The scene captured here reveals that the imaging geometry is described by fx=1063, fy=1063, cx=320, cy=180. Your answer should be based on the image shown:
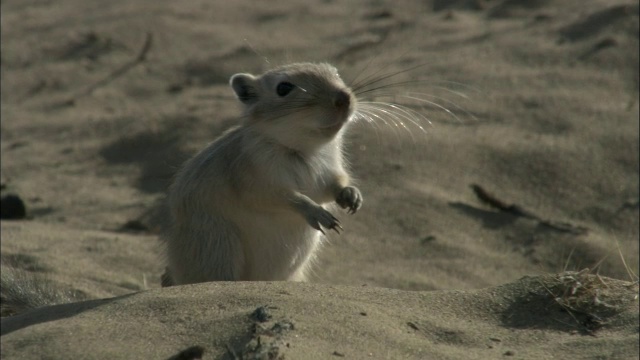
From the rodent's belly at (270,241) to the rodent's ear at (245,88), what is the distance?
2.45ft

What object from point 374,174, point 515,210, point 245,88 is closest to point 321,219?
point 245,88

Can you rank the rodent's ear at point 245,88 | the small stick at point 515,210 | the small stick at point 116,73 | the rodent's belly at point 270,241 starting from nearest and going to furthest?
the rodent's belly at point 270,241
the rodent's ear at point 245,88
the small stick at point 515,210
the small stick at point 116,73

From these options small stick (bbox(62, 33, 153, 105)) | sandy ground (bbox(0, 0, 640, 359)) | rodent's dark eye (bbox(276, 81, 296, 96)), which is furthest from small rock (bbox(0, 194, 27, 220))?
rodent's dark eye (bbox(276, 81, 296, 96))

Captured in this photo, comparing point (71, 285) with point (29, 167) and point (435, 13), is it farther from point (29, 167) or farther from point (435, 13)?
point (435, 13)

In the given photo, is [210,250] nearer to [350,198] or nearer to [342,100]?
[350,198]

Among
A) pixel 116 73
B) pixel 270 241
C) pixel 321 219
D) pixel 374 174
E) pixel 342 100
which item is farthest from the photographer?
pixel 116 73

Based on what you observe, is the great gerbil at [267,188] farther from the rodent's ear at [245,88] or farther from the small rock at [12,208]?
the small rock at [12,208]

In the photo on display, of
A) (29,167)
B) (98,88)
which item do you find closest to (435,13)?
(98,88)

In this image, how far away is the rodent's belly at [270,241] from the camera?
5473 millimetres

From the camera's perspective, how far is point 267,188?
5.34 meters

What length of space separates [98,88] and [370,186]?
3583 mm

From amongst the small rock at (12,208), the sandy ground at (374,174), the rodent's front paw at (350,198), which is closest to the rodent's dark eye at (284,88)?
the rodent's front paw at (350,198)

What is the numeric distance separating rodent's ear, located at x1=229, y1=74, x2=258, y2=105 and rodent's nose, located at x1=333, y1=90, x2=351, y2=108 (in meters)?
0.69

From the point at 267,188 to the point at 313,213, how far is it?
0.31 metres
